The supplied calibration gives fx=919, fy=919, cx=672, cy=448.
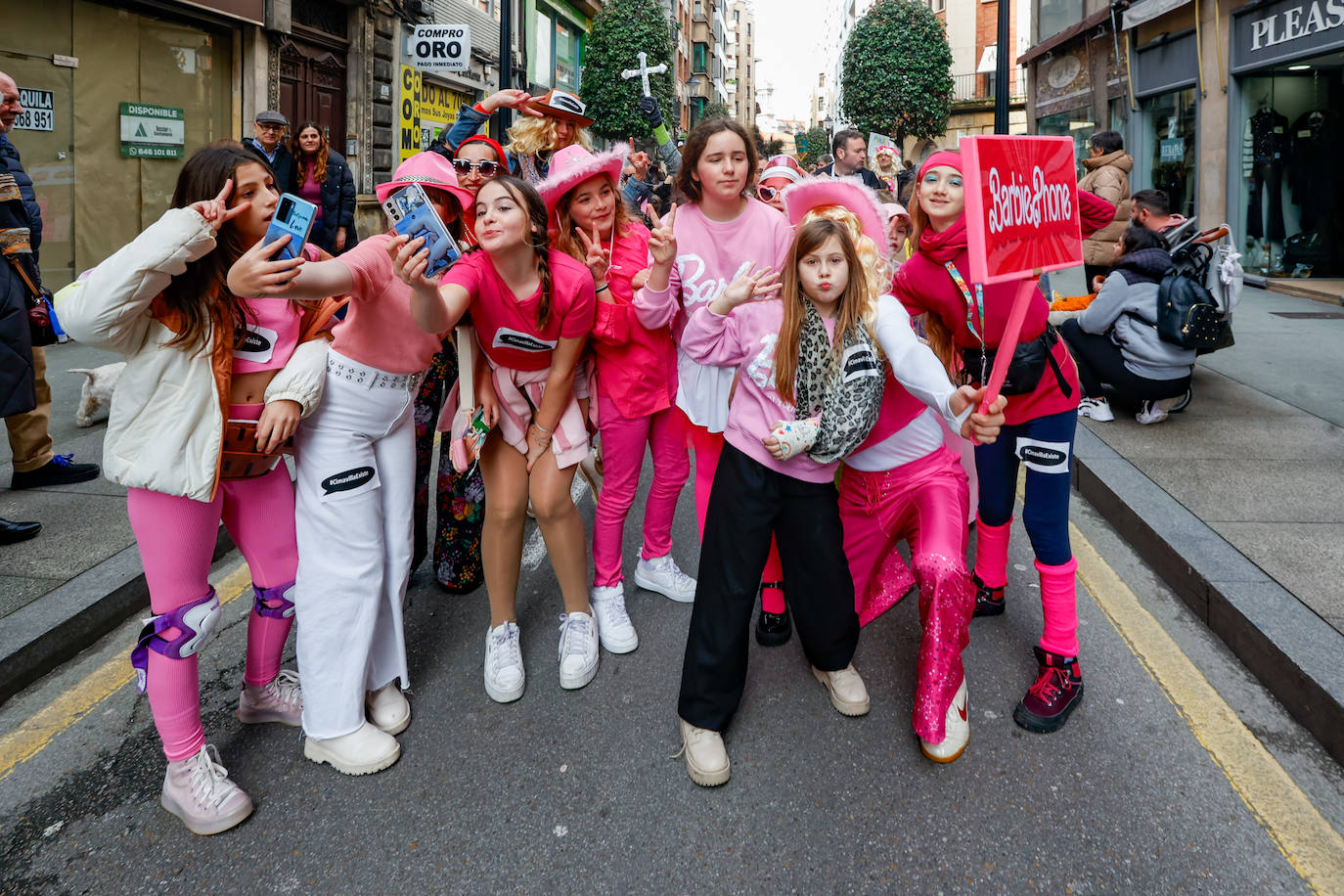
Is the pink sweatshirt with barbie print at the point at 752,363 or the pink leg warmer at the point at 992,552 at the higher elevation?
the pink sweatshirt with barbie print at the point at 752,363

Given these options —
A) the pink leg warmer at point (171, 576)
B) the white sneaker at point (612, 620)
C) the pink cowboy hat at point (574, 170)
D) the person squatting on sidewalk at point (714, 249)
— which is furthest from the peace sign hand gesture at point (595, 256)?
the pink leg warmer at point (171, 576)

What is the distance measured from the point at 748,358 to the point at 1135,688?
1759mm

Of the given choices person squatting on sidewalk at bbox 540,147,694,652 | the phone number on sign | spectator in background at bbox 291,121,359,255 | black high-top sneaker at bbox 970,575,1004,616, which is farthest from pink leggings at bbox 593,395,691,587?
the phone number on sign

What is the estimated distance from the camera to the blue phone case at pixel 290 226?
2.20 meters

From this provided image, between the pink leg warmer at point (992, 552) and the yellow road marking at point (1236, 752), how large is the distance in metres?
0.52

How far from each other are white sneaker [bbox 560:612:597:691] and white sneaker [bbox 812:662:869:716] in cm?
84

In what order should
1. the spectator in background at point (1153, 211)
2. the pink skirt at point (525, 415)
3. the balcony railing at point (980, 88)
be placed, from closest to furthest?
1. the pink skirt at point (525, 415)
2. the spectator in background at point (1153, 211)
3. the balcony railing at point (980, 88)

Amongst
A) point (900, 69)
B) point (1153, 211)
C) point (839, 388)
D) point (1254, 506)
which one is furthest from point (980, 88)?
point (839, 388)

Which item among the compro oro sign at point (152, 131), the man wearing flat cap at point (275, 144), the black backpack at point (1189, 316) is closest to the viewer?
the black backpack at point (1189, 316)

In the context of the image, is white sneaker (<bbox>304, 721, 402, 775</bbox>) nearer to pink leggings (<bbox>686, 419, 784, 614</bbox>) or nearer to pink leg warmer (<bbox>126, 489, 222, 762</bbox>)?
pink leg warmer (<bbox>126, 489, 222, 762</bbox>)

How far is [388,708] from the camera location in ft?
9.59

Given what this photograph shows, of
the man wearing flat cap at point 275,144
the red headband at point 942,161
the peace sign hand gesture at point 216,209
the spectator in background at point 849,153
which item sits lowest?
the peace sign hand gesture at point 216,209

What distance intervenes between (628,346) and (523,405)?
503 millimetres

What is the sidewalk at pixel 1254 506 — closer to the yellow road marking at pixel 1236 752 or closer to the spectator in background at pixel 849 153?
the yellow road marking at pixel 1236 752
